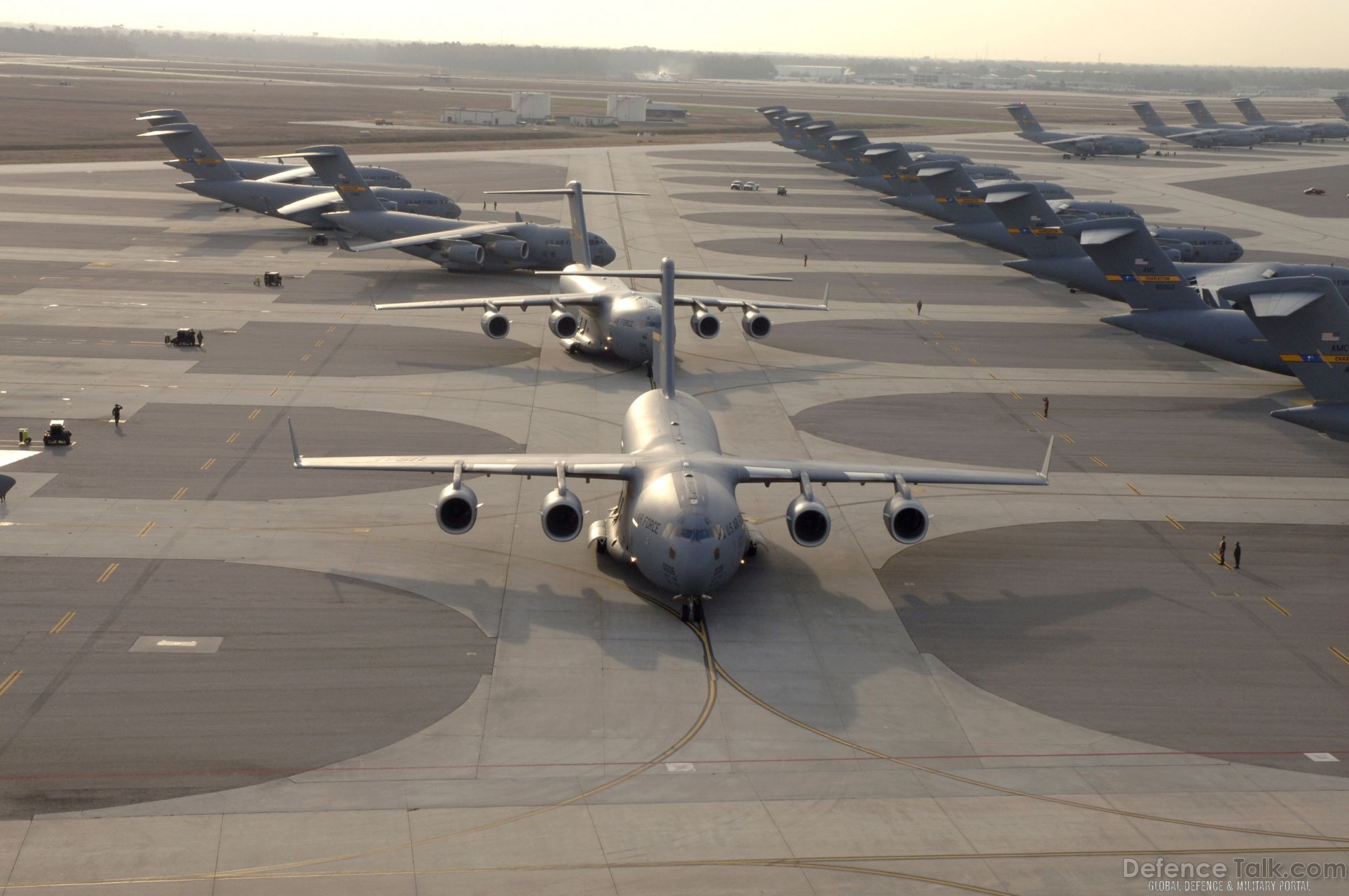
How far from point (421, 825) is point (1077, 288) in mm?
56429

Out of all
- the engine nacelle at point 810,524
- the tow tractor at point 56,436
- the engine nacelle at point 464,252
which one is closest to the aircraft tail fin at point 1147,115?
the engine nacelle at point 464,252

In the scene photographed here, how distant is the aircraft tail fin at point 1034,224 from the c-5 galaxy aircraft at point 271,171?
1914 inches

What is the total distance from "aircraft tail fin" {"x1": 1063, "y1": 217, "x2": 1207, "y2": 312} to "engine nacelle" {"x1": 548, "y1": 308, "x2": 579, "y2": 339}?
80.1 feet

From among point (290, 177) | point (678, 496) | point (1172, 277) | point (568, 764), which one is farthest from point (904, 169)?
point (568, 764)

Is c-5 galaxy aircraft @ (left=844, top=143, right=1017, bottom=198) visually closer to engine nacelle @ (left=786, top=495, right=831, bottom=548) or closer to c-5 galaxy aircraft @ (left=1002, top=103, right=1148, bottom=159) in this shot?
c-5 galaxy aircraft @ (left=1002, top=103, right=1148, bottom=159)

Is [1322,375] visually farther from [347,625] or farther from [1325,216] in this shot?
[1325,216]

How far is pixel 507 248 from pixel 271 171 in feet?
117

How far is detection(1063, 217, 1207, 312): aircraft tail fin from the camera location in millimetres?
55094

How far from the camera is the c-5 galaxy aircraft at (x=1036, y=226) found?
7012 centimetres

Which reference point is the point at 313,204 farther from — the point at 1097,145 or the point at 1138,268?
the point at 1097,145

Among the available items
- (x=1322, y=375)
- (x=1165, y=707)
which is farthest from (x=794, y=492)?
(x=1322, y=375)

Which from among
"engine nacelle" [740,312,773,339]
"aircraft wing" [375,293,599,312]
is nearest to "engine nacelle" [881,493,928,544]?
"engine nacelle" [740,312,773,339]

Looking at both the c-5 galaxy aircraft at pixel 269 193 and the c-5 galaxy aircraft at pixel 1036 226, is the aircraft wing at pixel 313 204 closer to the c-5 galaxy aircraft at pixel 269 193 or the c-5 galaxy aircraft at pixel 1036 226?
the c-5 galaxy aircraft at pixel 269 193

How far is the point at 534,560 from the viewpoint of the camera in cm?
3356
